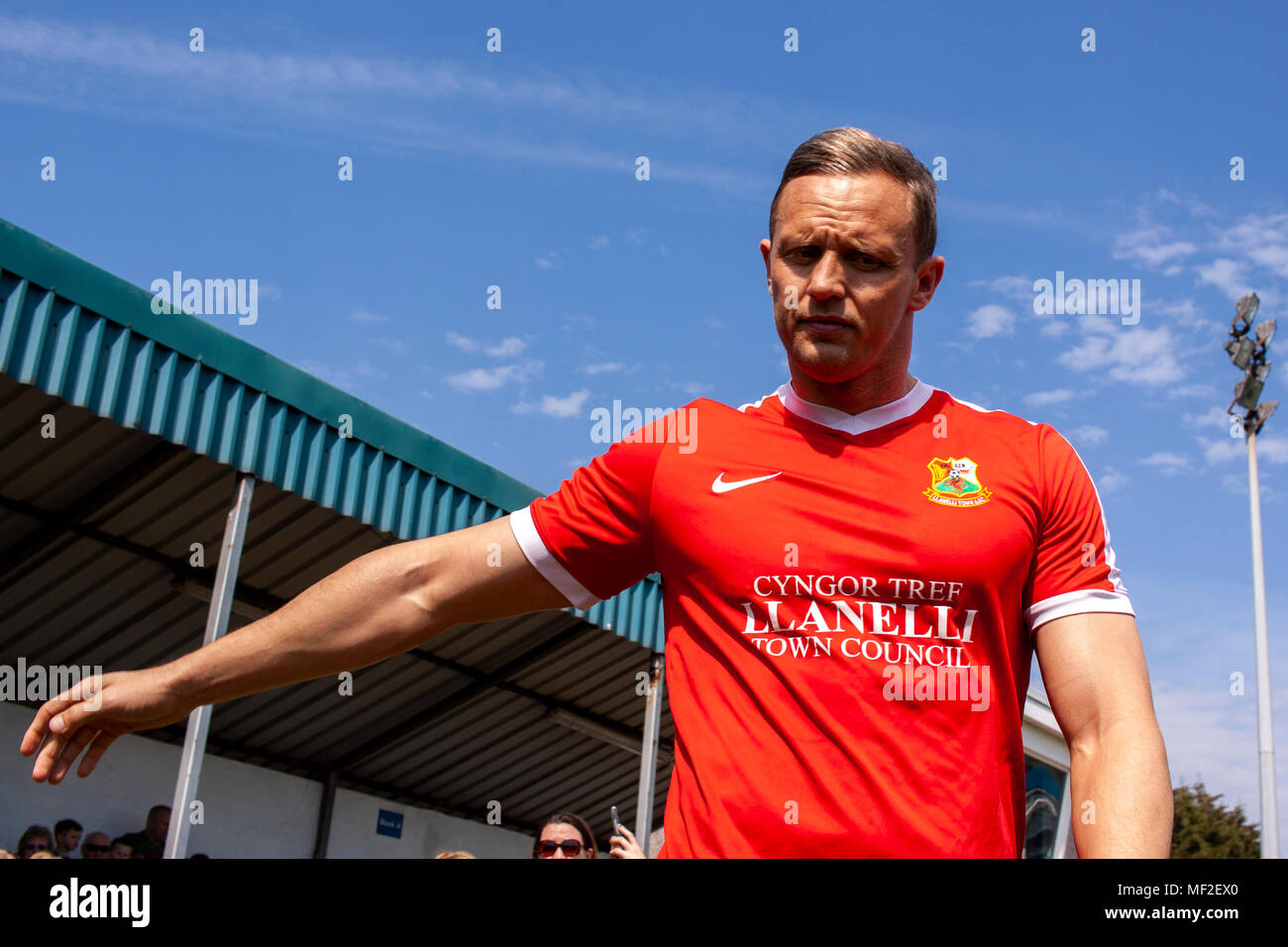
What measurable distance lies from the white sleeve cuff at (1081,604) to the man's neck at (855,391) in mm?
495

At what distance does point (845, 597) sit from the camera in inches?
79.8

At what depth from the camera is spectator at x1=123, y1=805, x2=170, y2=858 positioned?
12961 mm

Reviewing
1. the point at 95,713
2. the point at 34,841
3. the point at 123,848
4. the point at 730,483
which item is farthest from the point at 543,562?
the point at 123,848

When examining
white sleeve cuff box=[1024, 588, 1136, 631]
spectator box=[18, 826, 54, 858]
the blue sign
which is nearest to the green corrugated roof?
spectator box=[18, 826, 54, 858]

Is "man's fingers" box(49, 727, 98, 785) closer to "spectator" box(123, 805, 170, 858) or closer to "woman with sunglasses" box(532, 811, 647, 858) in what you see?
"woman with sunglasses" box(532, 811, 647, 858)

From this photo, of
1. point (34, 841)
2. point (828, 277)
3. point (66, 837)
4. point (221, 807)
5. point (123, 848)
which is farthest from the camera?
point (221, 807)

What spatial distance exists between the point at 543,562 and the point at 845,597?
582mm

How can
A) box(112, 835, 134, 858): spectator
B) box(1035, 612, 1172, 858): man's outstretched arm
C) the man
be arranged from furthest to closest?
box(112, 835, 134, 858): spectator < the man < box(1035, 612, 1172, 858): man's outstretched arm

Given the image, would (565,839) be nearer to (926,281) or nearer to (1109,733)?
(926,281)

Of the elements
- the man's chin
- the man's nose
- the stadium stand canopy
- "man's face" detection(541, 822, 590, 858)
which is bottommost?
"man's face" detection(541, 822, 590, 858)

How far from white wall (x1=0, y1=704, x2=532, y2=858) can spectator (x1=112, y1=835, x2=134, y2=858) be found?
20.3 inches

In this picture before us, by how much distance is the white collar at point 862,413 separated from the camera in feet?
7.61
